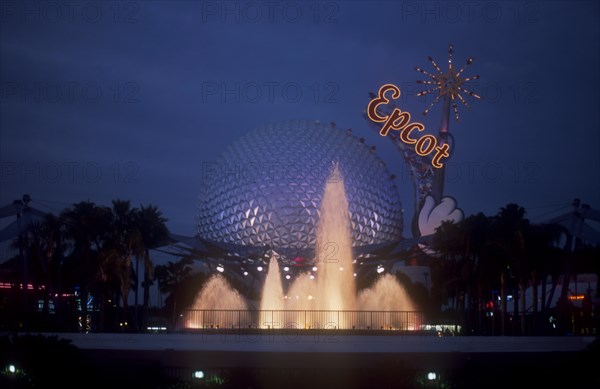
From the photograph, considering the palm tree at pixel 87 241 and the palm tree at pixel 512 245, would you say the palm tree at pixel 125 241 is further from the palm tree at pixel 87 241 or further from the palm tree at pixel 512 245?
the palm tree at pixel 512 245

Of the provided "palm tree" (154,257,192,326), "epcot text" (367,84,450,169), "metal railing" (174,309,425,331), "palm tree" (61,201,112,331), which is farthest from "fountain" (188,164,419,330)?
"palm tree" (61,201,112,331)

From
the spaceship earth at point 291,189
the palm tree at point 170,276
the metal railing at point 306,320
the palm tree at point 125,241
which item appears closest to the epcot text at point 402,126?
the spaceship earth at point 291,189

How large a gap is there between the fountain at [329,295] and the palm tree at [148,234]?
4.57 metres

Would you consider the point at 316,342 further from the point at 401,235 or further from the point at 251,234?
the point at 401,235

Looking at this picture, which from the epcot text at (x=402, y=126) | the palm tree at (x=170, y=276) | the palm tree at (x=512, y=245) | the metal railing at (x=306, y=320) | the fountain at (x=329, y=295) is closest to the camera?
the metal railing at (x=306, y=320)

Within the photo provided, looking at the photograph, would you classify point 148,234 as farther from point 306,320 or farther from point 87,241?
point 306,320

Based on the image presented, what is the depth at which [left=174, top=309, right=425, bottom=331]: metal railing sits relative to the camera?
37.9 m

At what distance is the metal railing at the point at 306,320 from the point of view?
3791 cm

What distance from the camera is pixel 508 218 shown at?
50.2 m

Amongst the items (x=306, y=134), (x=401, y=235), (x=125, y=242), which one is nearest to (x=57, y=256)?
(x=125, y=242)

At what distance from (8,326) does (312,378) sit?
1817 centimetres

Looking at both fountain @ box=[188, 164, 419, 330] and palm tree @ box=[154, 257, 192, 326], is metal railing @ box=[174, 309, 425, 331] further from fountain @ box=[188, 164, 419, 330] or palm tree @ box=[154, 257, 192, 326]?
palm tree @ box=[154, 257, 192, 326]

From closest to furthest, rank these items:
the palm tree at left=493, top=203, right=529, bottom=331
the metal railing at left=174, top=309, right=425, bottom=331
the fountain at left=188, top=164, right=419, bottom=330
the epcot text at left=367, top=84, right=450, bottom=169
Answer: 1. the metal railing at left=174, top=309, right=425, bottom=331
2. the fountain at left=188, top=164, right=419, bottom=330
3. the palm tree at left=493, top=203, right=529, bottom=331
4. the epcot text at left=367, top=84, right=450, bottom=169

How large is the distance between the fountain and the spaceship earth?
1.53 metres
